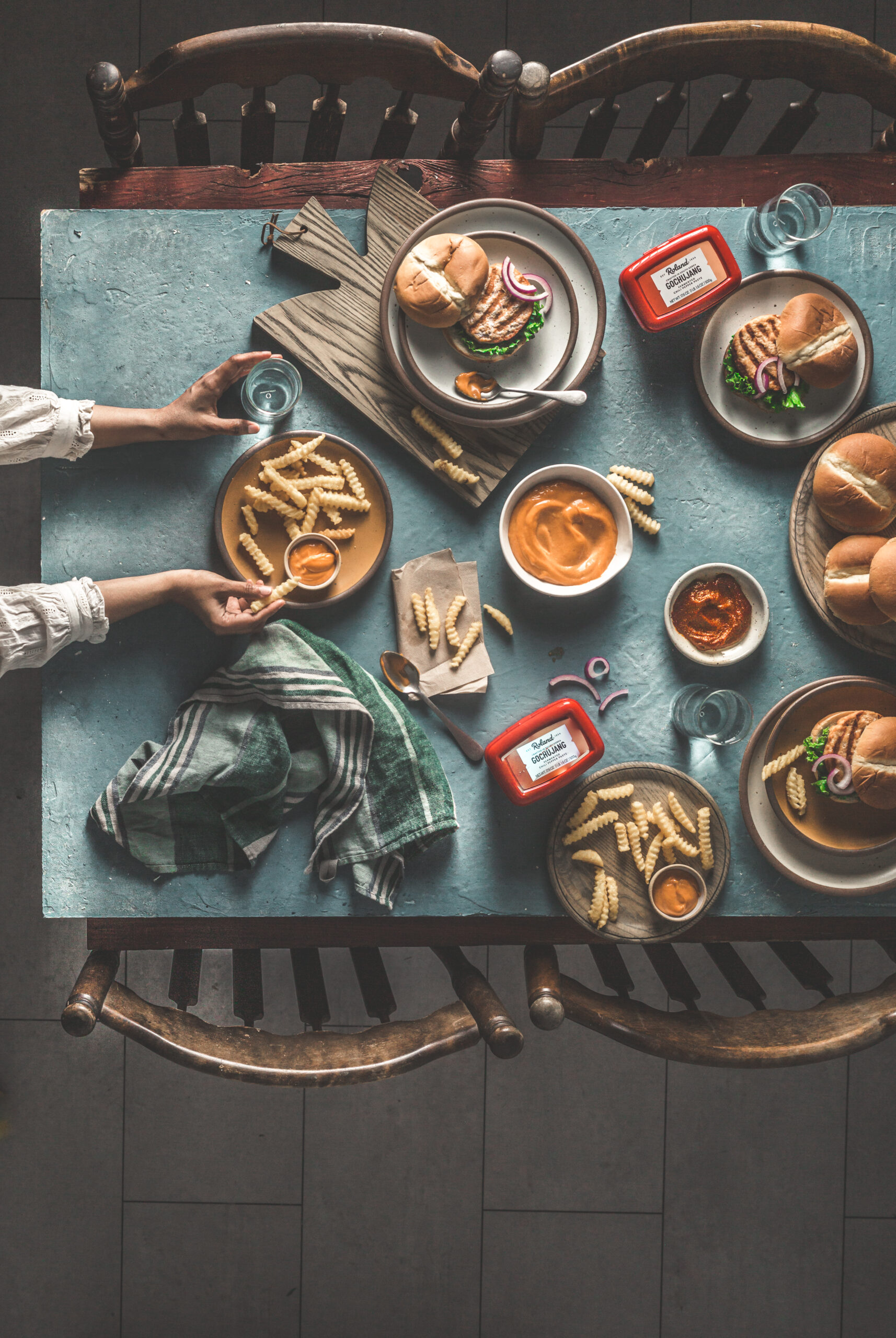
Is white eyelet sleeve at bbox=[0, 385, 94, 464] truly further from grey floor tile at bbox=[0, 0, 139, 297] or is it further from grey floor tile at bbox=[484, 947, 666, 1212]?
grey floor tile at bbox=[484, 947, 666, 1212]

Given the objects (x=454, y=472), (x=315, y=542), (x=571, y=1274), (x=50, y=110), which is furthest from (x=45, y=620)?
(x=571, y=1274)

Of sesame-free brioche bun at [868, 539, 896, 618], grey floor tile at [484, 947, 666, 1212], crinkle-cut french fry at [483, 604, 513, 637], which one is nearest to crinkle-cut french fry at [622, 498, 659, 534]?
crinkle-cut french fry at [483, 604, 513, 637]

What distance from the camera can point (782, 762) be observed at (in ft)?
6.70

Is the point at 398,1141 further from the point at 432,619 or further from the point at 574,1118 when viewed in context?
the point at 432,619

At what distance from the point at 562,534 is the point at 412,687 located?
0.49 metres

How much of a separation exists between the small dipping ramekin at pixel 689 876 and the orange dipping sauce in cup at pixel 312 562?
3.26 feet

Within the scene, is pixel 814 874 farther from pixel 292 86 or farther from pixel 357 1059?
pixel 292 86

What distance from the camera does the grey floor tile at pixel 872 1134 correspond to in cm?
307

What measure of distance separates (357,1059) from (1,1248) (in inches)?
79.7

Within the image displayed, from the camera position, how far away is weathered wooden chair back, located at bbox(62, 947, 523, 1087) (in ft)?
6.03

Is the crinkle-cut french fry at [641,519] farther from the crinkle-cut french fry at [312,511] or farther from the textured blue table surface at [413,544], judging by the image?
the crinkle-cut french fry at [312,511]

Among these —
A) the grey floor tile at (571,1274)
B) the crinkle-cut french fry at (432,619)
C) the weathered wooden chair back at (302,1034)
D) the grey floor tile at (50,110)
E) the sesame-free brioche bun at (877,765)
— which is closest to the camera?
the weathered wooden chair back at (302,1034)

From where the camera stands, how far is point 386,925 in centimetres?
209

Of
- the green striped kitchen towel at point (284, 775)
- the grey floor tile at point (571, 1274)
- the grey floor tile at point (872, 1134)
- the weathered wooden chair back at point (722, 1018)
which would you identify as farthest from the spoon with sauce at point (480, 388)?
the grey floor tile at point (571, 1274)
